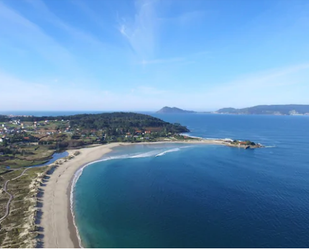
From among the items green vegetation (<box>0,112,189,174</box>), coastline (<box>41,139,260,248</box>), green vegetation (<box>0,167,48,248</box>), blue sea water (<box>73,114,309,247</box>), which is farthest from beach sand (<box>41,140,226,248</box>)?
green vegetation (<box>0,112,189,174</box>)

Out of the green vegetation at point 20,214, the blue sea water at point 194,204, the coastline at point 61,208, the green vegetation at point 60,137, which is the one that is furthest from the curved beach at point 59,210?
the green vegetation at point 60,137

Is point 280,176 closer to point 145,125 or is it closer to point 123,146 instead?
point 123,146

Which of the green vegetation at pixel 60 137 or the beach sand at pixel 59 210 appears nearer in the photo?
the beach sand at pixel 59 210

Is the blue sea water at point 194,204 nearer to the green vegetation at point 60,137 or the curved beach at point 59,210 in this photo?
the curved beach at point 59,210

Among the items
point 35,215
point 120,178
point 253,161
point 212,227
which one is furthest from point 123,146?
point 212,227

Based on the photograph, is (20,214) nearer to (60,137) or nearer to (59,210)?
(59,210)

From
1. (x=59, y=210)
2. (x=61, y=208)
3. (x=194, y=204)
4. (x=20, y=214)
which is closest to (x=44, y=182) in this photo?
(x=61, y=208)

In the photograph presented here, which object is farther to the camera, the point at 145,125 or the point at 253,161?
the point at 145,125

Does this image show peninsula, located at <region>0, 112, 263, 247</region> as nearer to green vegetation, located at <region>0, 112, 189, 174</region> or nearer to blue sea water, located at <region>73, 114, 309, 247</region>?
green vegetation, located at <region>0, 112, 189, 174</region>
